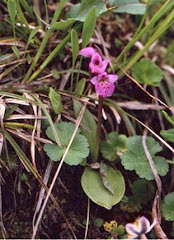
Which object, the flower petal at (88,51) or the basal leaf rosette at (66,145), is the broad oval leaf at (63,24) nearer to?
the flower petal at (88,51)

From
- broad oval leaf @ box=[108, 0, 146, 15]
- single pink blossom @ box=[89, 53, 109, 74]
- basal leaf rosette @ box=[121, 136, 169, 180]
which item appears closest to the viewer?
single pink blossom @ box=[89, 53, 109, 74]

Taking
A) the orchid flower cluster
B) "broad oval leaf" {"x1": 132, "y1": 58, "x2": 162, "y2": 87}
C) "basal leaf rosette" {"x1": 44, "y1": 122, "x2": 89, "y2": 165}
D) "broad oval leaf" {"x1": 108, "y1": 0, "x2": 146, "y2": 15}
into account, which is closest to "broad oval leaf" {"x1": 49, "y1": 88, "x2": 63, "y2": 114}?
"basal leaf rosette" {"x1": 44, "y1": 122, "x2": 89, "y2": 165}

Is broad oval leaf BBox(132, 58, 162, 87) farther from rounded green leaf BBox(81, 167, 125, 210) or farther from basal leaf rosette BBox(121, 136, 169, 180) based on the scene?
rounded green leaf BBox(81, 167, 125, 210)

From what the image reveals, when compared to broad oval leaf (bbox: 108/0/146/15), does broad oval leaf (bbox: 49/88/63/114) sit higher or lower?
lower

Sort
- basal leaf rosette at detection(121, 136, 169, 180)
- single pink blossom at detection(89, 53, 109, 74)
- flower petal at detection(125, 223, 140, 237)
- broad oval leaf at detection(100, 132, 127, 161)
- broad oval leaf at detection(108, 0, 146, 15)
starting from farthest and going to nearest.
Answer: broad oval leaf at detection(108, 0, 146, 15)
broad oval leaf at detection(100, 132, 127, 161)
basal leaf rosette at detection(121, 136, 169, 180)
single pink blossom at detection(89, 53, 109, 74)
flower petal at detection(125, 223, 140, 237)

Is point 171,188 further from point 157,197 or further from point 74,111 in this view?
point 74,111

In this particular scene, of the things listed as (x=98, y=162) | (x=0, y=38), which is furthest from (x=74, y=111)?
(x=0, y=38)

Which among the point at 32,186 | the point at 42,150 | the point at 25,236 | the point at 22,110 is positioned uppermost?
the point at 22,110
